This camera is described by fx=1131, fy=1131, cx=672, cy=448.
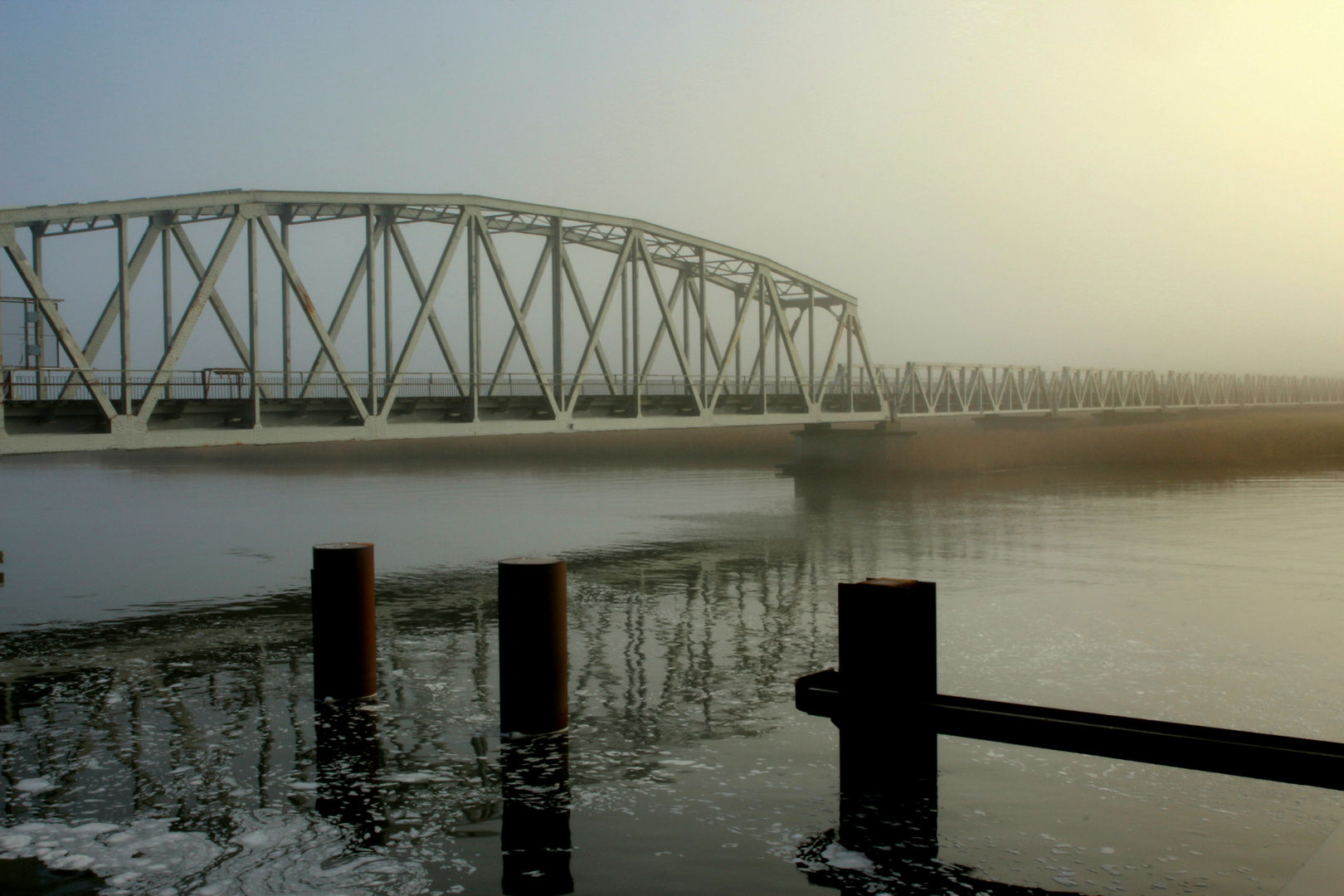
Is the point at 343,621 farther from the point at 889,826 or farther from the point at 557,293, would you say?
the point at 557,293

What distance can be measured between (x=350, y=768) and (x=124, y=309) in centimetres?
1856

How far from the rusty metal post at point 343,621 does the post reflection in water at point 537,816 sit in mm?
2034

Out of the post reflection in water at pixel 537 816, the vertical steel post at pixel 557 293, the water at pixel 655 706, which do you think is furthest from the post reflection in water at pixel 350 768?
the vertical steel post at pixel 557 293

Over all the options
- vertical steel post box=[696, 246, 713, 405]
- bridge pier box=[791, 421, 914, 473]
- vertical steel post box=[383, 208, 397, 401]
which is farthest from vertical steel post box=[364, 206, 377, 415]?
bridge pier box=[791, 421, 914, 473]

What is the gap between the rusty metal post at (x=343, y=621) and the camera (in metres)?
10.1

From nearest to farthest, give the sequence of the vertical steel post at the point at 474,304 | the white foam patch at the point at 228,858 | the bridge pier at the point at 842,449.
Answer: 1. the white foam patch at the point at 228,858
2. the vertical steel post at the point at 474,304
3. the bridge pier at the point at 842,449

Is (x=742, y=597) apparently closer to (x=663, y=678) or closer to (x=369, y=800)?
(x=663, y=678)

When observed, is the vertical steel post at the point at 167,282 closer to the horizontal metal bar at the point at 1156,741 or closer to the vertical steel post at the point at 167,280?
the vertical steel post at the point at 167,280

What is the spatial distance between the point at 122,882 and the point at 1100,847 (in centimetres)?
569

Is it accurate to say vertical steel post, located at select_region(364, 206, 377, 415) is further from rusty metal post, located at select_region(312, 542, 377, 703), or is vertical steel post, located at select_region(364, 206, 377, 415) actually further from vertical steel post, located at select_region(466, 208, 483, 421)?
rusty metal post, located at select_region(312, 542, 377, 703)

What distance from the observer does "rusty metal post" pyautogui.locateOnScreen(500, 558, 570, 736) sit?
867cm

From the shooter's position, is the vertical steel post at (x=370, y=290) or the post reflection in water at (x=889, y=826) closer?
the post reflection in water at (x=889, y=826)

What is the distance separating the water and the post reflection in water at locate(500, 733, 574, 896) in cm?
12

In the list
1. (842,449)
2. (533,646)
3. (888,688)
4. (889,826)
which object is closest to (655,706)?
(533,646)
